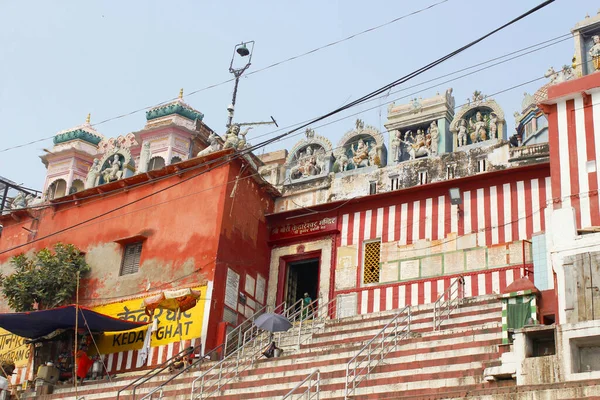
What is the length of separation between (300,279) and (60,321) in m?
6.67

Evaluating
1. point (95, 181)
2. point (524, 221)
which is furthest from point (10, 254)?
point (524, 221)

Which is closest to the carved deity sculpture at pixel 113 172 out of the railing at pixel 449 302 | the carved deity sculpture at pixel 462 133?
the carved deity sculpture at pixel 462 133

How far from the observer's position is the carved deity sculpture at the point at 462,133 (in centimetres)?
2128

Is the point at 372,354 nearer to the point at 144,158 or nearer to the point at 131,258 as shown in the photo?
the point at 131,258

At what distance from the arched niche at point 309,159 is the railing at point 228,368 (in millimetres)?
5505

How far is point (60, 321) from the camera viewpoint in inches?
798

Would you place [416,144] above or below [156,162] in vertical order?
below

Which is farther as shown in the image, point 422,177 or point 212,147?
point 212,147

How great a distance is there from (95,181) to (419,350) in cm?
1455

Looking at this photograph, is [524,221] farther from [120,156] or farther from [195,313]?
[120,156]

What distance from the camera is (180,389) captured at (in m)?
17.1

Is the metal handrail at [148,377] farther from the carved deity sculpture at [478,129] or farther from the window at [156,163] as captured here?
the window at [156,163]

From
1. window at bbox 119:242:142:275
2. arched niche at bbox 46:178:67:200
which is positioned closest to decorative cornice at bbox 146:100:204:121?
arched niche at bbox 46:178:67:200

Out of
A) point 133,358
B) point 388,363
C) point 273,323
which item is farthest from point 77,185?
point 388,363
